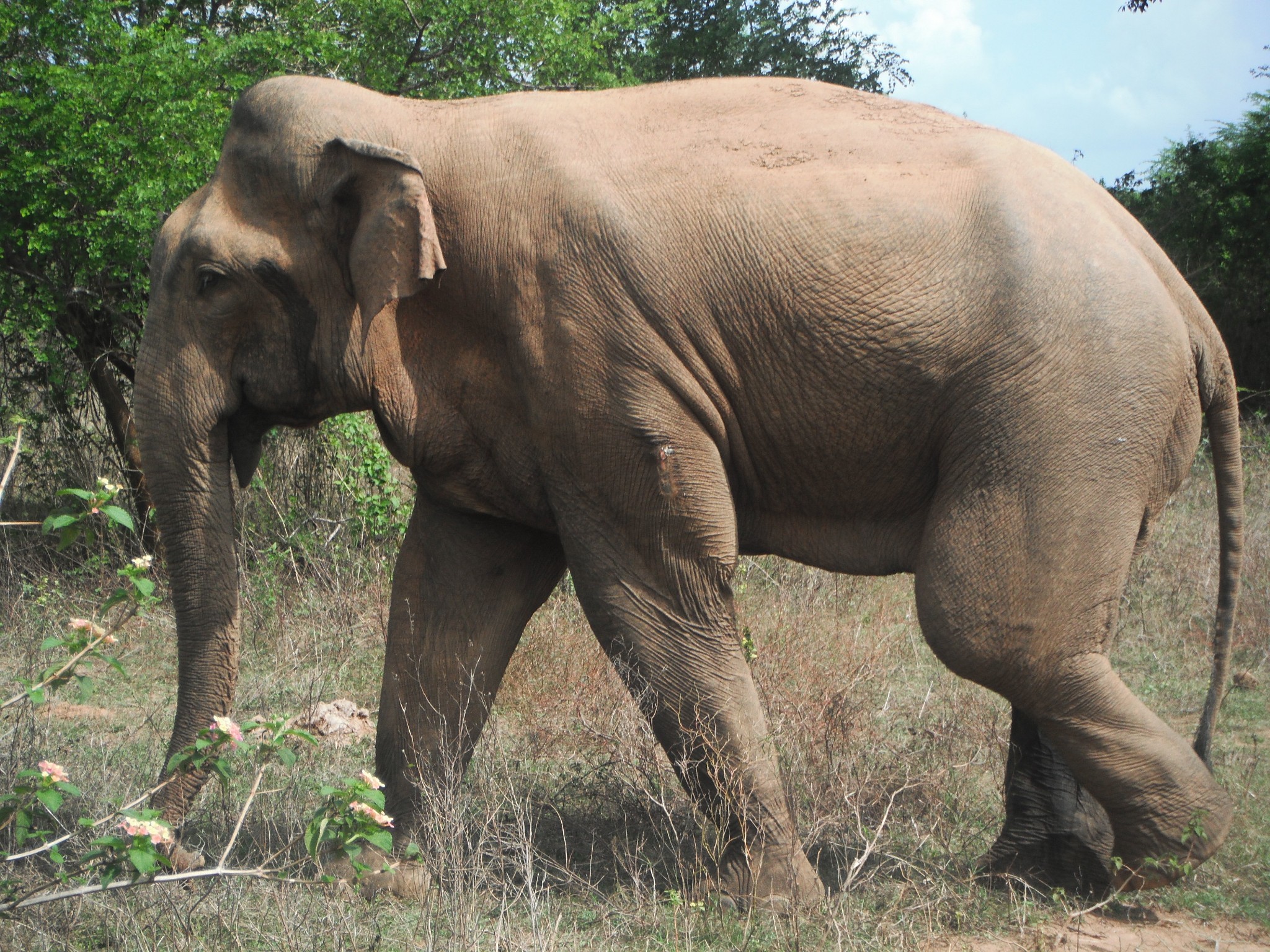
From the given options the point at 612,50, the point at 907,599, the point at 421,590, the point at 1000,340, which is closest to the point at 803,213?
the point at 1000,340

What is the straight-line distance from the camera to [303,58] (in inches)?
355

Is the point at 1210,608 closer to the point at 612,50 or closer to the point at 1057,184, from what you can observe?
the point at 1057,184

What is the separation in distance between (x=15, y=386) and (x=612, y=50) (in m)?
9.29

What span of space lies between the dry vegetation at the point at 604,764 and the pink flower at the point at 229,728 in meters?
0.64

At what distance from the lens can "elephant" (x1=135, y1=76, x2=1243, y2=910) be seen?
3482 millimetres

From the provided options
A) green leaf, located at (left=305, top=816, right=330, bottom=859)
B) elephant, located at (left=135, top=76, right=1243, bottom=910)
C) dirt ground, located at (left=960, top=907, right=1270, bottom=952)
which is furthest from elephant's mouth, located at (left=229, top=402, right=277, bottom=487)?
dirt ground, located at (left=960, top=907, right=1270, bottom=952)

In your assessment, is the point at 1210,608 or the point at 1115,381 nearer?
the point at 1115,381

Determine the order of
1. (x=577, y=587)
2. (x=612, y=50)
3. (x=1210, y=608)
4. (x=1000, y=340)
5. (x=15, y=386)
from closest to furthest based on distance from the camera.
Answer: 1. (x=1000, y=340)
2. (x=577, y=587)
3. (x=1210, y=608)
4. (x=15, y=386)
5. (x=612, y=50)

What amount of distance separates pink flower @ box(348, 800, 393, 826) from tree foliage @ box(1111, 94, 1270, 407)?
1453 cm

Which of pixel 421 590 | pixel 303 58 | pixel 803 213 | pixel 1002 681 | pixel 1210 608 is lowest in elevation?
pixel 1210 608

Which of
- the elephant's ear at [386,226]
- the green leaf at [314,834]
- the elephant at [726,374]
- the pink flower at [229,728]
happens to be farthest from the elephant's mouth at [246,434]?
the green leaf at [314,834]

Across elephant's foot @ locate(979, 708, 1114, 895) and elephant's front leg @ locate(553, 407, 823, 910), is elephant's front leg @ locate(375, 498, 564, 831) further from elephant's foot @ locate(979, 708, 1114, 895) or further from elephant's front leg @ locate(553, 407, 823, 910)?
elephant's foot @ locate(979, 708, 1114, 895)

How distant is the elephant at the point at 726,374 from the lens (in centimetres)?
348

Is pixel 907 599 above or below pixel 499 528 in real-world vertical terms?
below
